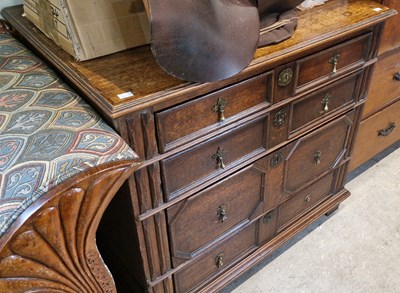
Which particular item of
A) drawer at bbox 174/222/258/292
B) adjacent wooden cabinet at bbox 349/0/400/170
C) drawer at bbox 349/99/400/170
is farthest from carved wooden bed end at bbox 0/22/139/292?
drawer at bbox 349/99/400/170

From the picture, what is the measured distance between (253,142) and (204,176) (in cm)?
19

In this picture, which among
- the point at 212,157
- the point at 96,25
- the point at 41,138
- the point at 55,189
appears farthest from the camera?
the point at 212,157

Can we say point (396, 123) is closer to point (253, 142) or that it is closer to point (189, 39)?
point (253, 142)

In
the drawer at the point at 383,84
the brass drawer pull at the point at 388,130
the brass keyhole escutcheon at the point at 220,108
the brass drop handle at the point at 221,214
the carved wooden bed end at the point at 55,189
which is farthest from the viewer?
the brass drawer pull at the point at 388,130

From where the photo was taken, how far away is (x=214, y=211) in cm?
119

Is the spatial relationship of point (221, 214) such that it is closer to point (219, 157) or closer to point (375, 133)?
point (219, 157)

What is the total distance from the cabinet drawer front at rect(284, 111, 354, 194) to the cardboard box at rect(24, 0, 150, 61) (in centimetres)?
65

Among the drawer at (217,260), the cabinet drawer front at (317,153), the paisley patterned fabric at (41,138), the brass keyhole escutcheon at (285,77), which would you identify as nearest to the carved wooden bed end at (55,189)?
the paisley patterned fabric at (41,138)

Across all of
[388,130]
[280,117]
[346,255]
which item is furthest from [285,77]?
[388,130]

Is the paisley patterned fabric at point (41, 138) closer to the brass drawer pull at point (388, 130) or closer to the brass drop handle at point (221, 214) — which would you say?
the brass drop handle at point (221, 214)

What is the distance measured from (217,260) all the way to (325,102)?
636 mm

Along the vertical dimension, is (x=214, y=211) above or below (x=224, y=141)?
below

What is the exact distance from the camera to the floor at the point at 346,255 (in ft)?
4.85

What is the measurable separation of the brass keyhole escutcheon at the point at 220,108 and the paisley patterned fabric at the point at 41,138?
291 mm
